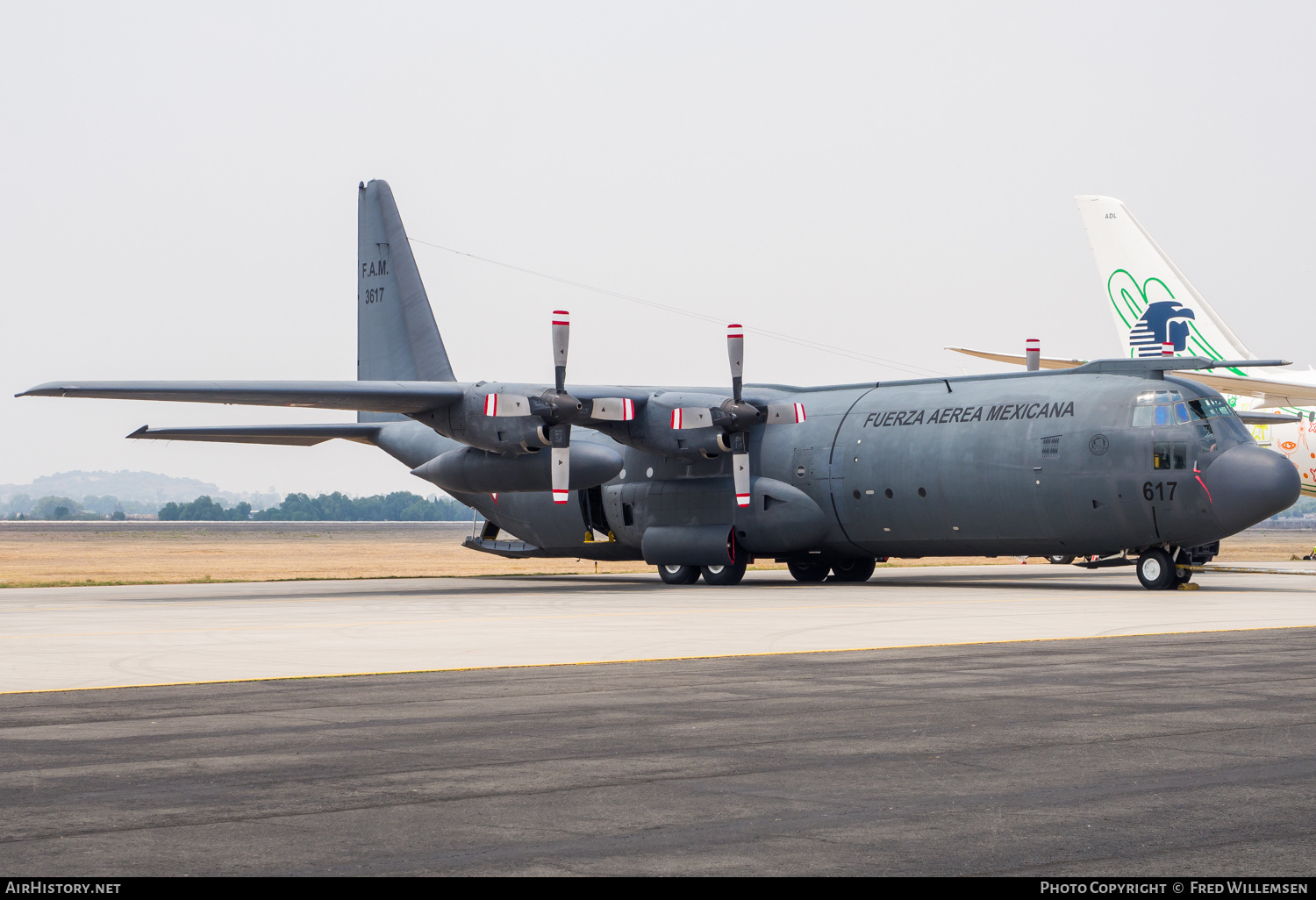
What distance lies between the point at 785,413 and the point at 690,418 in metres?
2.10

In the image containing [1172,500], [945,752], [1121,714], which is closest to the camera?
[945,752]

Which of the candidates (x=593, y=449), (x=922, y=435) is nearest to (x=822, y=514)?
(x=922, y=435)

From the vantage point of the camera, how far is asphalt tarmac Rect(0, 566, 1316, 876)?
6.38 metres

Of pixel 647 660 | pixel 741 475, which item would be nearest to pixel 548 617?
pixel 647 660

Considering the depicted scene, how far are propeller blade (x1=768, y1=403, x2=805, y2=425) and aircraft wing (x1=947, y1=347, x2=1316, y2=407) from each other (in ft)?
29.4

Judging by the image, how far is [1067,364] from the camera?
38.8 m

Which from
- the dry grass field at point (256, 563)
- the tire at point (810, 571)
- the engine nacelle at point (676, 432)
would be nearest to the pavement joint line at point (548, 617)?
the engine nacelle at point (676, 432)

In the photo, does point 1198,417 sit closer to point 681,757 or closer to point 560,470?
point 560,470

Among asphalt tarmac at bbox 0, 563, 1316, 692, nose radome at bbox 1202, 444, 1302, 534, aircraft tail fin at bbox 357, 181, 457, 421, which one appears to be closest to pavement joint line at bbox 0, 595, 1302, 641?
asphalt tarmac at bbox 0, 563, 1316, 692

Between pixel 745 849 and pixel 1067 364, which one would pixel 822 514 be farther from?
pixel 745 849

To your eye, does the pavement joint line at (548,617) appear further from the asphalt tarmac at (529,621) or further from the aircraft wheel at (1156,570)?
the aircraft wheel at (1156,570)

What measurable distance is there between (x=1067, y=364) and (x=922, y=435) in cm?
1045

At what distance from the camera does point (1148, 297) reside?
41.1m

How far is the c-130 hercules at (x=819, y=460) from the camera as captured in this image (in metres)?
27.1
